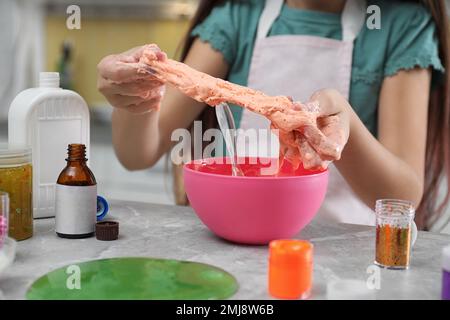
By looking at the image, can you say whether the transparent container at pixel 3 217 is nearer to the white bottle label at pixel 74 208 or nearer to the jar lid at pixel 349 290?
the white bottle label at pixel 74 208

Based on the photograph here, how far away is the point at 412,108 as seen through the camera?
A: 1.34 meters

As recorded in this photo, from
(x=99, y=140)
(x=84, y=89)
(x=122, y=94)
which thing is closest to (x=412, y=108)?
(x=122, y=94)

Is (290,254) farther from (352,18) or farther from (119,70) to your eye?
(352,18)

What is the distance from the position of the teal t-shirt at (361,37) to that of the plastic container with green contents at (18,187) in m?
0.63

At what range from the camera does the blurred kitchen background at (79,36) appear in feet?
9.38

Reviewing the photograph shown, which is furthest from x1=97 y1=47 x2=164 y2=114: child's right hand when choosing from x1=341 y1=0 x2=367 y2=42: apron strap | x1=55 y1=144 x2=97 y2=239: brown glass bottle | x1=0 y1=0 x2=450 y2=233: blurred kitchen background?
x1=0 y1=0 x2=450 y2=233: blurred kitchen background

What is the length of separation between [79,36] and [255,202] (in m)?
2.32

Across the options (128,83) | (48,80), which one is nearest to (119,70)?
(128,83)

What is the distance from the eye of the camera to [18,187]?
3.19 feet

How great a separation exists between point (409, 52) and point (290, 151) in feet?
1.92

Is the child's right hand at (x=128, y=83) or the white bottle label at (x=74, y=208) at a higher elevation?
the child's right hand at (x=128, y=83)

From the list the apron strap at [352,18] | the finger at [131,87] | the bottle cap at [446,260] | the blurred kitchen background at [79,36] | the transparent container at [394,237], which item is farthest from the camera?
the blurred kitchen background at [79,36]

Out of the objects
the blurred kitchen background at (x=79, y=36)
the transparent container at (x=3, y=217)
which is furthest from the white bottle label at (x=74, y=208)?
the blurred kitchen background at (x=79, y=36)

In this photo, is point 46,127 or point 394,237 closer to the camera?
point 394,237
